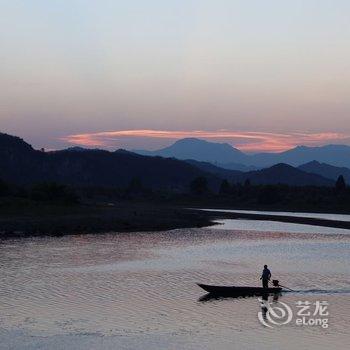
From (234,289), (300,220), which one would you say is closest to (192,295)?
(234,289)

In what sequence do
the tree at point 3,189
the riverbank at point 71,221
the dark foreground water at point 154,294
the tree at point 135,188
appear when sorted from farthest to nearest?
the tree at point 135,188 < the tree at point 3,189 < the riverbank at point 71,221 < the dark foreground water at point 154,294

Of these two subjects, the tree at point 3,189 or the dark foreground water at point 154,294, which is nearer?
the dark foreground water at point 154,294

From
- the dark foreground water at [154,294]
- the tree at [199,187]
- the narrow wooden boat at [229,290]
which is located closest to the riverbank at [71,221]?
the dark foreground water at [154,294]

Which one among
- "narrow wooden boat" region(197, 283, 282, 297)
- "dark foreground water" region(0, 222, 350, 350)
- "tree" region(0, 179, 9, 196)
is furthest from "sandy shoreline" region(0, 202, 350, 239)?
"narrow wooden boat" region(197, 283, 282, 297)

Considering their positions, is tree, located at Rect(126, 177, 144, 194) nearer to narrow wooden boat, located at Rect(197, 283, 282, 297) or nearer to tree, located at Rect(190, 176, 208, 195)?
tree, located at Rect(190, 176, 208, 195)

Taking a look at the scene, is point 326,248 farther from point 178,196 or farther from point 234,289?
point 178,196

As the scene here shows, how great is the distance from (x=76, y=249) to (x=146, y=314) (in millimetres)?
26918

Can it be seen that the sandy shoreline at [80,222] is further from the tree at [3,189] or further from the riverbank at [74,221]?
the tree at [3,189]

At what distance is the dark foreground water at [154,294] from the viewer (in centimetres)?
2698

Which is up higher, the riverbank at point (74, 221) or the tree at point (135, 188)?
the tree at point (135, 188)

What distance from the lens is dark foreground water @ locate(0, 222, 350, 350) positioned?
26984mm

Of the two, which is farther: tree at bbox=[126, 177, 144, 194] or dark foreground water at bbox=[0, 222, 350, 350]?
tree at bbox=[126, 177, 144, 194]

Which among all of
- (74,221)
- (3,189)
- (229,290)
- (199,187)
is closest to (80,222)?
(74,221)

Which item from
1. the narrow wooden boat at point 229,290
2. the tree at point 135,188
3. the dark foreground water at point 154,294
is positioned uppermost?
the tree at point 135,188
